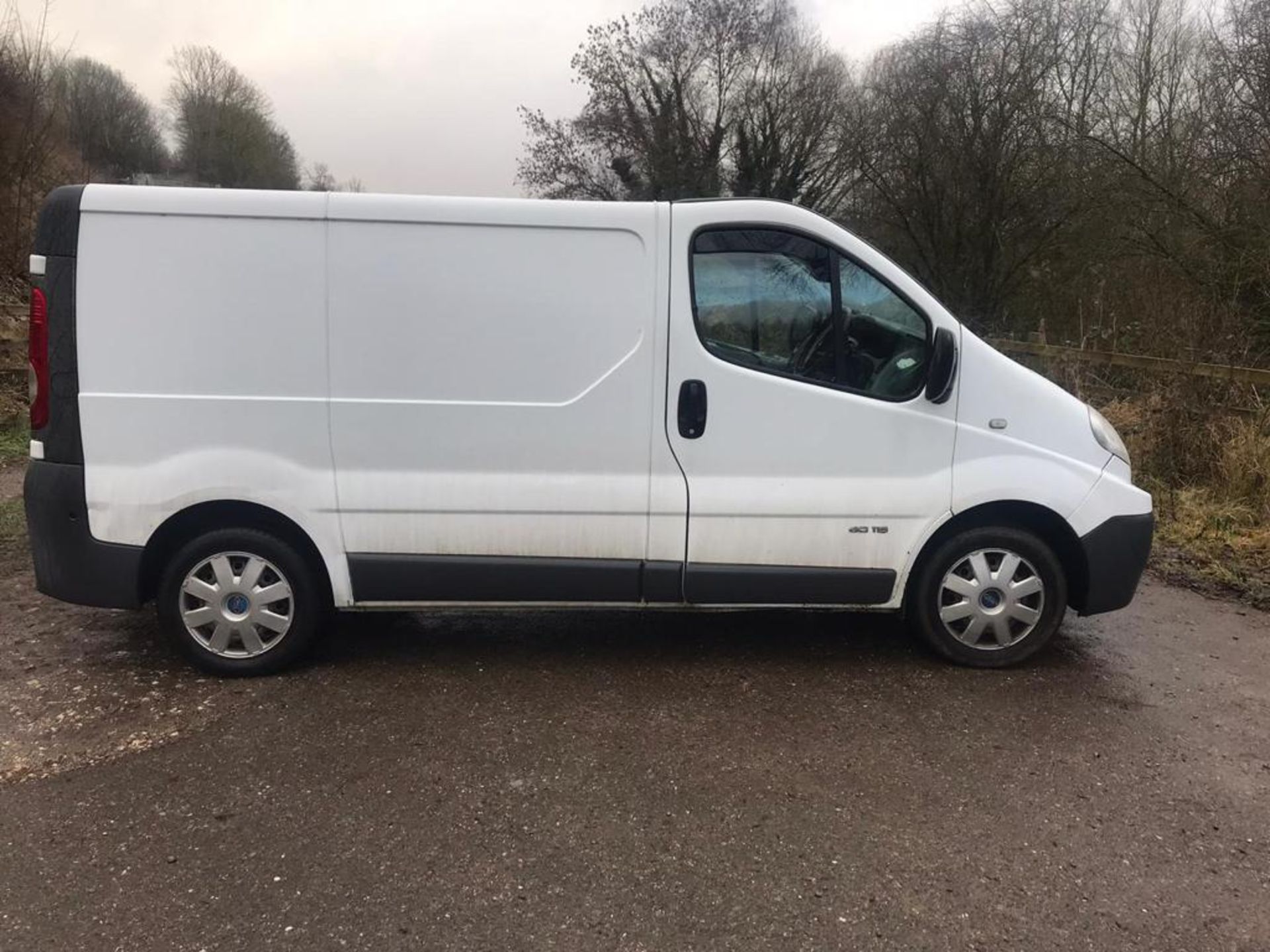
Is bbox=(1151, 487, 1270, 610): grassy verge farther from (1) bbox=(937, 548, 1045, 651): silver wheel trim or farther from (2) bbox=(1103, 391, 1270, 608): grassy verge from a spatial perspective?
(1) bbox=(937, 548, 1045, 651): silver wheel trim

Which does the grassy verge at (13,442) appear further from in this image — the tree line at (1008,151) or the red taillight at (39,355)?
the tree line at (1008,151)

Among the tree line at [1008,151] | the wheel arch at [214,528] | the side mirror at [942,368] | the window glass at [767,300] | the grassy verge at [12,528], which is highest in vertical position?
the tree line at [1008,151]

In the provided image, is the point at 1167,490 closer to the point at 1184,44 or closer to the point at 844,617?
the point at 844,617

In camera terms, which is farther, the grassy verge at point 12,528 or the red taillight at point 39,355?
the grassy verge at point 12,528

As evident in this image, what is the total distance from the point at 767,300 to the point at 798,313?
0.48 ft

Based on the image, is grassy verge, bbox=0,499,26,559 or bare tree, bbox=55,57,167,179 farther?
bare tree, bbox=55,57,167,179

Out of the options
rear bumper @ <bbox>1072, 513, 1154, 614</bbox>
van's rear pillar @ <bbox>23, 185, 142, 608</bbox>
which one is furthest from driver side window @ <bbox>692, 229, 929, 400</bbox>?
van's rear pillar @ <bbox>23, 185, 142, 608</bbox>

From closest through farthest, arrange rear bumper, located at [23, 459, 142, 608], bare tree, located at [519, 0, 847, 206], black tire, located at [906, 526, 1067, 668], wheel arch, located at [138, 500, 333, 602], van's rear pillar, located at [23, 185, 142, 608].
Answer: van's rear pillar, located at [23, 185, 142, 608]
rear bumper, located at [23, 459, 142, 608]
wheel arch, located at [138, 500, 333, 602]
black tire, located at [906, 526, 1067, 668]
bare tree, located at [519, 0, 847, 206]

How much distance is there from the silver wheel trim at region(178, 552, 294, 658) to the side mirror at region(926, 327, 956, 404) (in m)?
2.92

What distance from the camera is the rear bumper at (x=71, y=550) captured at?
3877 millimetres

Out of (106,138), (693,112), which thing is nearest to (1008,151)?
(693,112)

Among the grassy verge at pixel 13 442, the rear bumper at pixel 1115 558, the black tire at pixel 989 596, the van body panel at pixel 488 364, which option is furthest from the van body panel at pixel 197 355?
the grassy verge at pixel 13 442

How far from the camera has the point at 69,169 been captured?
53.5ft

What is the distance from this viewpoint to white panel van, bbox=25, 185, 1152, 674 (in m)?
3.80
